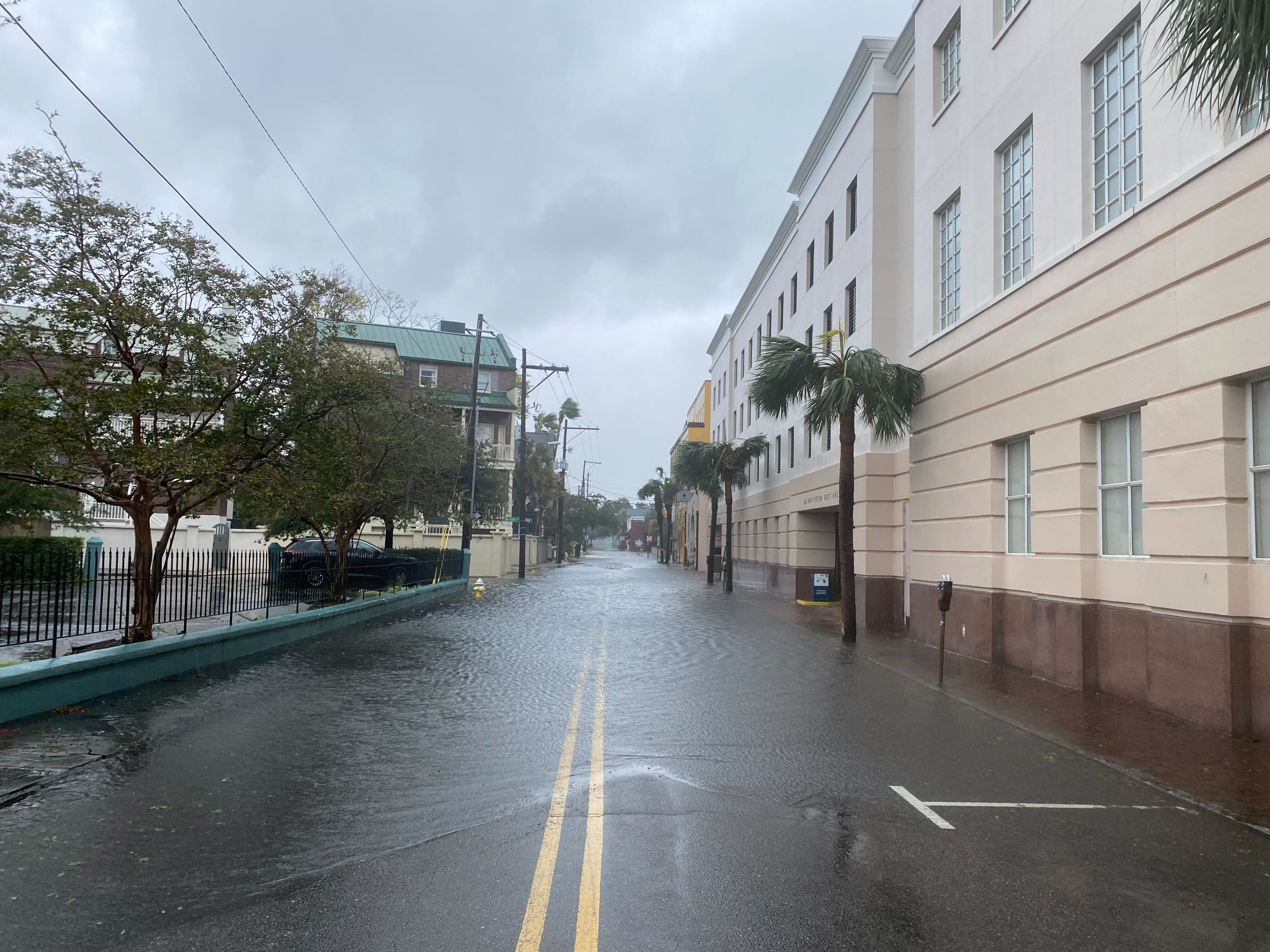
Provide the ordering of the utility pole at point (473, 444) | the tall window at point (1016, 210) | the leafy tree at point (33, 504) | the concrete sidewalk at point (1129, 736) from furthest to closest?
the utility pole at point (473, 444), the leafy tree at point (33, 504), the tall window at point (1016, 210), the concrete sidewalk at point (1129, 736)

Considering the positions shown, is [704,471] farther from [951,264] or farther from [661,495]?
[661,495]

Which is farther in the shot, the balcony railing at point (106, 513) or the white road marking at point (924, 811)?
the balcony railing at point (106, 513)

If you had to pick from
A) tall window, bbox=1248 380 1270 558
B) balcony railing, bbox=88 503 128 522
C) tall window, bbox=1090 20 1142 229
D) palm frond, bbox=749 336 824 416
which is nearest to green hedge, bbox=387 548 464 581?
balcony railing, bbox=88 503 128 522

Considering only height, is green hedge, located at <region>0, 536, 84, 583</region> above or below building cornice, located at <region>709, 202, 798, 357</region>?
below

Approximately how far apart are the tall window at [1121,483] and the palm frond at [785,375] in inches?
246

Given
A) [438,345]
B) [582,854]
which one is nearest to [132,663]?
[582,854]

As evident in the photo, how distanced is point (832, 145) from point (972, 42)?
9818 millimetres

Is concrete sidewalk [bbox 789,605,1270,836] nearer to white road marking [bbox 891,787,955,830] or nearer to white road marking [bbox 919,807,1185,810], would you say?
white road marking [bbox 919,807,1185,810]

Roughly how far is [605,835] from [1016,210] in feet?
41.5

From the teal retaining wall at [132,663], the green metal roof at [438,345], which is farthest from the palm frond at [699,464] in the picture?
the teal retaining wall at [132,663]

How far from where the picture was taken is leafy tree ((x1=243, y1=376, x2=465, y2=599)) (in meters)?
12.8

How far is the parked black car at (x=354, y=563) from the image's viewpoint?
22969 mm

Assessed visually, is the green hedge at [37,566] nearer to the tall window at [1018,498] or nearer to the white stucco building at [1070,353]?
the white stucco building at [1070,353]

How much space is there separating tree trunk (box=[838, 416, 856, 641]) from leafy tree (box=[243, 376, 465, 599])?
28.3ft
